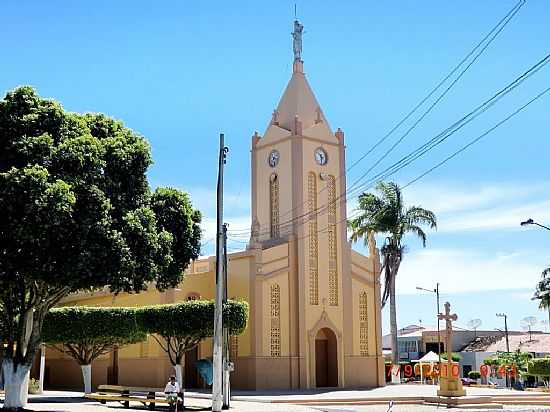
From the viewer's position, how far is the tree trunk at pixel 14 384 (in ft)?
73.3

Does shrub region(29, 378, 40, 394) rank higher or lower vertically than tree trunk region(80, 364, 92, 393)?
lower

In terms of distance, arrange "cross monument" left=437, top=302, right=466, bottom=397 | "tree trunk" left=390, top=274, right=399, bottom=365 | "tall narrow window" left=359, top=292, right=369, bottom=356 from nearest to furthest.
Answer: "cross monument" left=437, top=302, right=466, bottom=397, "tall narrow window" left=359, top=292, right=369, bottom=356, "tree trunk" left=390, top=274, right=399, bottom=365

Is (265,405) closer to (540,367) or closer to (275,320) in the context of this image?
(275,320)

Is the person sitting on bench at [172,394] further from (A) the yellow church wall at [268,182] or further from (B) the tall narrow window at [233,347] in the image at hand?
(A) the yellow church wall at [268,182]

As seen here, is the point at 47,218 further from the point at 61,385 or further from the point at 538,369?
the point at 538,369

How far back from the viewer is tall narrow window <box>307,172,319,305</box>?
40.4 meters

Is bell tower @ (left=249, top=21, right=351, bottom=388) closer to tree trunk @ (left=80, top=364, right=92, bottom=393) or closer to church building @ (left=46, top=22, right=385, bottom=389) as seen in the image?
church building @ (left=46, top=22, right=385, bottom=389)

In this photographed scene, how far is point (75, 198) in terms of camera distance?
66.9ft

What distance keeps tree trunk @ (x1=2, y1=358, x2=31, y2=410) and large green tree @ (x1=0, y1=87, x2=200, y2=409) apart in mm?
32

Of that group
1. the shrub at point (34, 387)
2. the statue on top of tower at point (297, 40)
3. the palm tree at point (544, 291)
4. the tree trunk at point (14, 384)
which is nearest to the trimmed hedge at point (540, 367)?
the palm tree at point (544, 291)

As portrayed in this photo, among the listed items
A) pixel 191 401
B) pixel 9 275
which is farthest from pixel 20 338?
pixel 191 401

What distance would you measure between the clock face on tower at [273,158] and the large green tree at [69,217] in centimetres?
1771

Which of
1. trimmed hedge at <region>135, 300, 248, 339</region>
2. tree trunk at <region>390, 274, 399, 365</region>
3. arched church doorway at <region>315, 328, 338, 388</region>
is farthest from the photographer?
tree trunk at <region>390, 274, 399, 365</region>

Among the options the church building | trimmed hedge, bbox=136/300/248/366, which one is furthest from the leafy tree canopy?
the church building
